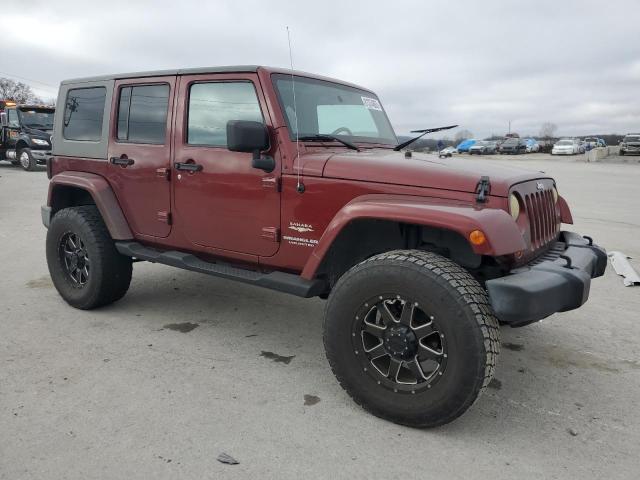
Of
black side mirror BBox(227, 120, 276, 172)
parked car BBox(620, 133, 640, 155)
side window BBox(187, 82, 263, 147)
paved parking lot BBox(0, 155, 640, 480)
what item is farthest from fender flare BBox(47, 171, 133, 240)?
parked car BBox(620, 133, 640, 155)

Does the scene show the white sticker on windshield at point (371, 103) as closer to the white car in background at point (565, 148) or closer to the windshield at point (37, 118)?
the windshield at point (37, 118)

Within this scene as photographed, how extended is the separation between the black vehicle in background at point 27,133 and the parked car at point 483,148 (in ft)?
115

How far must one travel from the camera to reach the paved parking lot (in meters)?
2.34

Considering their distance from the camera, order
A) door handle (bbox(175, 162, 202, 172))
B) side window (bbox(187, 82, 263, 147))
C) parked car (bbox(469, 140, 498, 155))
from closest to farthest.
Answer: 1. side window (bbox(187, 82, 263, 147))
2. door handle (bbox(175, 162, 202, 172))
3. parked car (bbox(469, 140, 498, 155))

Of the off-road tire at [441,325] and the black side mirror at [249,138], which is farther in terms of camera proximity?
the black side mirror at [249,138]

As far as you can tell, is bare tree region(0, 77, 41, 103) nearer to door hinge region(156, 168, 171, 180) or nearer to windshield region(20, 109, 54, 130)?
windshield region(20, 109, 54, 130)

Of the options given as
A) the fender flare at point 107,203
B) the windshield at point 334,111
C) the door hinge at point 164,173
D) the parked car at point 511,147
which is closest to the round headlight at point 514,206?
the windshield at point 334,111

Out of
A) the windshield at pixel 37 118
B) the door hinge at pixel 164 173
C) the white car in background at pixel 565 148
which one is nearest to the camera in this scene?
the door hinge at pixel 164 173

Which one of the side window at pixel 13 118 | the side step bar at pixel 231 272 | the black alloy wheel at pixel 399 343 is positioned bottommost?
the black alloy wheel at pixel 399 343

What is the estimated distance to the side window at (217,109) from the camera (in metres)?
3.36

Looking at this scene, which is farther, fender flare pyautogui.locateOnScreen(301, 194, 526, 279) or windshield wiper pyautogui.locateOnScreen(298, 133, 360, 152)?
windshield wiper pyautogui.locateOnScreen(298, 133, 360, 152)

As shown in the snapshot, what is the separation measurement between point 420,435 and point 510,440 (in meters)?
0.44

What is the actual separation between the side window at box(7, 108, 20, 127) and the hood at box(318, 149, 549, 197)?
18266mm

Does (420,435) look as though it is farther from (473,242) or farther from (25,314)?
(25,314)
